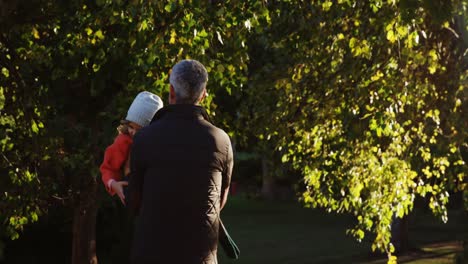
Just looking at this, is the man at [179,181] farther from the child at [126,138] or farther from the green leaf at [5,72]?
the green leaf at [5,72]

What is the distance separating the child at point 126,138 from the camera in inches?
211

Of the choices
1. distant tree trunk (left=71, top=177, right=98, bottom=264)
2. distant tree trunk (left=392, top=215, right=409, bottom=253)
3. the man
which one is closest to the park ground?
distant tree trunk (left=392, top=215, right=409, bottom=253)

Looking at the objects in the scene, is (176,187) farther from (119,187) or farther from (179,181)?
(119,187)

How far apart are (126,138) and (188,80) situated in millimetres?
681

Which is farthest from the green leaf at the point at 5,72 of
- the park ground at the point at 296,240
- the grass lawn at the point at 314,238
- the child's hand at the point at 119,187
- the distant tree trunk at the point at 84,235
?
the grass lawn at the point at 314,238

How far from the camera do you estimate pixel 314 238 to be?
28844 millimetres

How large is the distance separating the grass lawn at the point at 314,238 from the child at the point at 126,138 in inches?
526

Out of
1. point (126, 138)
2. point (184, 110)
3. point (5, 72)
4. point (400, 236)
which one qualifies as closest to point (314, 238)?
point (400, 236)

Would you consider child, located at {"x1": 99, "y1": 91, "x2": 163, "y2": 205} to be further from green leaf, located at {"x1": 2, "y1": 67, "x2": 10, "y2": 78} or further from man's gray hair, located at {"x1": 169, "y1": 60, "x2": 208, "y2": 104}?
green leaf, located at {"x1": 2, "y1": 67, "x2": 10, "y2": 78}

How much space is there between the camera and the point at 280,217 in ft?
118

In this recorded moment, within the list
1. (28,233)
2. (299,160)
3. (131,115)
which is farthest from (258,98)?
(131,115)

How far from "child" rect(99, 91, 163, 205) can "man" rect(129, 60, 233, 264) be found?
1.40ft

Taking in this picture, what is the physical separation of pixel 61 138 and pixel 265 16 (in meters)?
3.12

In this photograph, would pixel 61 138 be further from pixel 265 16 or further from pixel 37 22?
pixel 265 16
